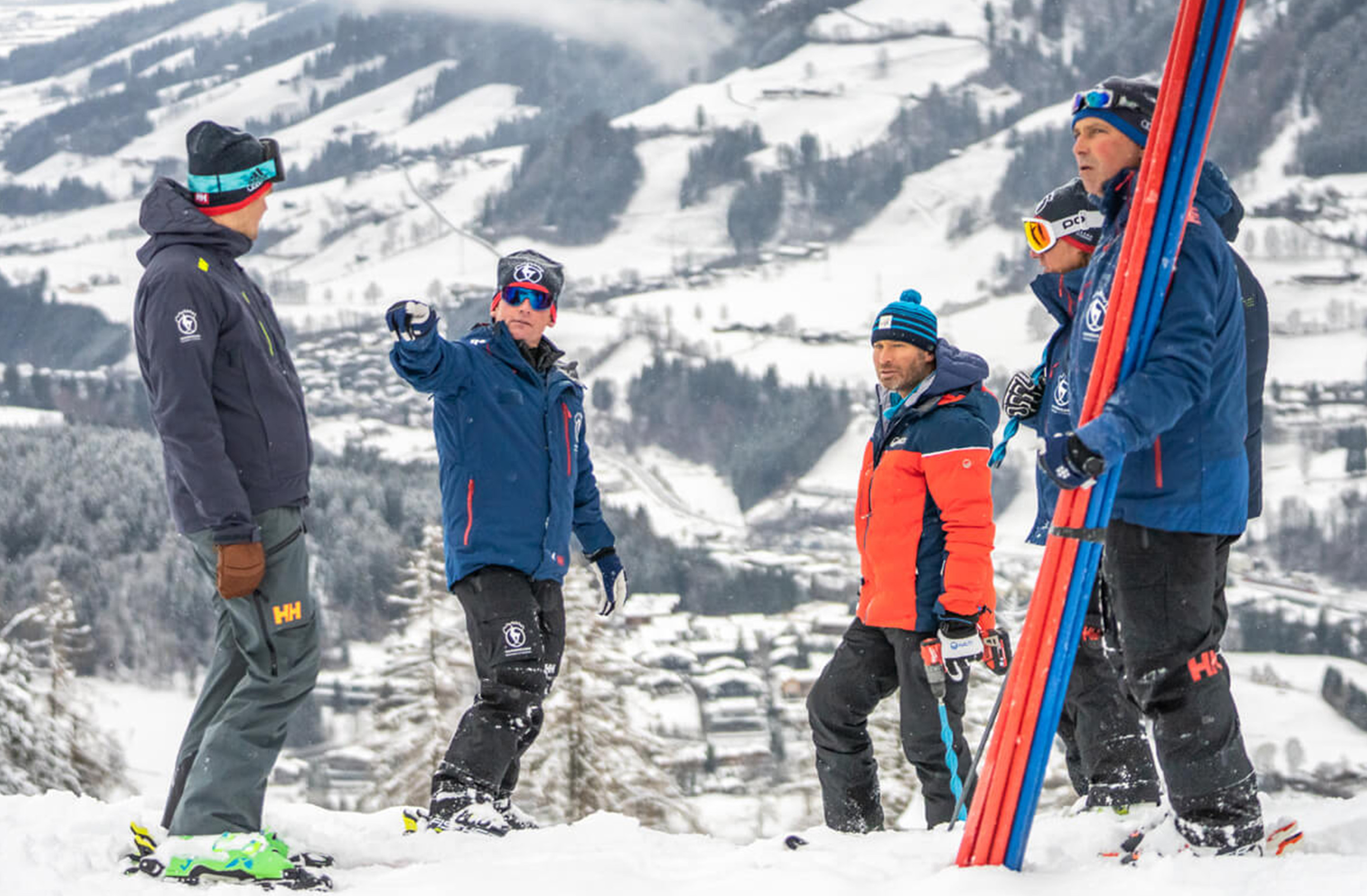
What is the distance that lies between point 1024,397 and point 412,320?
203cm

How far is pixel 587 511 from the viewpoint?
4.98 metres

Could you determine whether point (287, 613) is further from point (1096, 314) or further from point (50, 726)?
point (50, 726)

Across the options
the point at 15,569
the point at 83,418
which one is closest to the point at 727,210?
the point at 83,418

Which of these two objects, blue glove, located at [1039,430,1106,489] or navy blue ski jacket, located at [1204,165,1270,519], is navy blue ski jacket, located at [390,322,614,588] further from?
navy blue ski jacket, located at [1204,165,1270,519]

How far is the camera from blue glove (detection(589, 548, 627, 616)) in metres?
5.03

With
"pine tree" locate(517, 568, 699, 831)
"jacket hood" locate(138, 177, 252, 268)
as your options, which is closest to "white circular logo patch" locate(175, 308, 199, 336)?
"jacket hood" locate(138, 177, 252, 268)

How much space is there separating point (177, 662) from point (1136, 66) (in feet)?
519

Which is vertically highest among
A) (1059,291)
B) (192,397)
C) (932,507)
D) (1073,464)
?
(1059,291)

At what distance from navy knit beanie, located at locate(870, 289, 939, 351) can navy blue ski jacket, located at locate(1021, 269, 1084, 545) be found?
375mm

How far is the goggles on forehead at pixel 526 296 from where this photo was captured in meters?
4.55

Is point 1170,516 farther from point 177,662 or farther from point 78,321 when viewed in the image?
point 78,321

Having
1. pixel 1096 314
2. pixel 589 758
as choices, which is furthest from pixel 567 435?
pixel 589 758

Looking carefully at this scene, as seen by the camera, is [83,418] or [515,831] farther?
[83,418]

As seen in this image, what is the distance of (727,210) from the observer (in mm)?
176750
